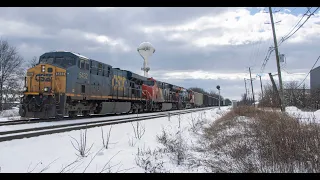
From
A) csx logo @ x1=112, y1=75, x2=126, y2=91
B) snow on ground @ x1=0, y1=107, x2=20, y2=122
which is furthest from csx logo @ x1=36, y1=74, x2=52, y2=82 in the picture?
csx logo @ x1=112, y1=75, x2=126, y2=91

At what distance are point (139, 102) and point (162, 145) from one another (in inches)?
883

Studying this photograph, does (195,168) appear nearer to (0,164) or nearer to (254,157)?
(254,157)

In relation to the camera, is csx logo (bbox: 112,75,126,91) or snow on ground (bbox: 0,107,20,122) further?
csx logo (bbox: 112,75,126,91)

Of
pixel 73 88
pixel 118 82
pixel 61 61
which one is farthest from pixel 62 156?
pixel 118 82

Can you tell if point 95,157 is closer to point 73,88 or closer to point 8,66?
point 73,88

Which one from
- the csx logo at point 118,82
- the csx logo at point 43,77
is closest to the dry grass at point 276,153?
the csx logo at point 43,77

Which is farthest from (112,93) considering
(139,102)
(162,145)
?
(162,145)

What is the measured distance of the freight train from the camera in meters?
17.2

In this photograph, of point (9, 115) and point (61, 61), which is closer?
point (61, 61)

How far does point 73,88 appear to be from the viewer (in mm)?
18719

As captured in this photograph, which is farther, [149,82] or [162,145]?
[149,82]

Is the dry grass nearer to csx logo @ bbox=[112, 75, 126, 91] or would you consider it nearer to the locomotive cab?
the locomotive cab

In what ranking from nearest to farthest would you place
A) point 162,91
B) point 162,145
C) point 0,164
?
point 0,164 < point 162,145 < point 162,91
